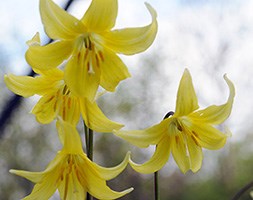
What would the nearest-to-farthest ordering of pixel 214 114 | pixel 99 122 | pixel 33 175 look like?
pixel 33 175 → pixel 99 122 → pixel 214 114

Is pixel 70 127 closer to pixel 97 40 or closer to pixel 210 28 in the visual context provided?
pixel 97 40

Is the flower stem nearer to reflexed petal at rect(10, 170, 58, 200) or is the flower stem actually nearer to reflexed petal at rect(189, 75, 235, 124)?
reflexed petal at rect(10, 170, 58, 200)

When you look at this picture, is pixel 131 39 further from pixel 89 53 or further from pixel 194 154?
pixel 194 154

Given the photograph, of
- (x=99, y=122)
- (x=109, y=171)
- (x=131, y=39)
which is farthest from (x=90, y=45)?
(x=109, y=171)

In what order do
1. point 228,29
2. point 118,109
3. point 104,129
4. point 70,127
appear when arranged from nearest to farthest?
1. point 70,127
2. point 104,129
3. point 118,109
4. point 228,29

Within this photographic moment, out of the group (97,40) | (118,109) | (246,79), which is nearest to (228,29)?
(246,79)

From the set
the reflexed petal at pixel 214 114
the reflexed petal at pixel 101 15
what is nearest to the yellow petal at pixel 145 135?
the reflexed petal at pixel 214 114

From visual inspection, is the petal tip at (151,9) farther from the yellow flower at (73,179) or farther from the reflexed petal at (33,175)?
the reflexed petal at (33,175)

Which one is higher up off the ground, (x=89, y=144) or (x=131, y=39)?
(x=131, y=39)
